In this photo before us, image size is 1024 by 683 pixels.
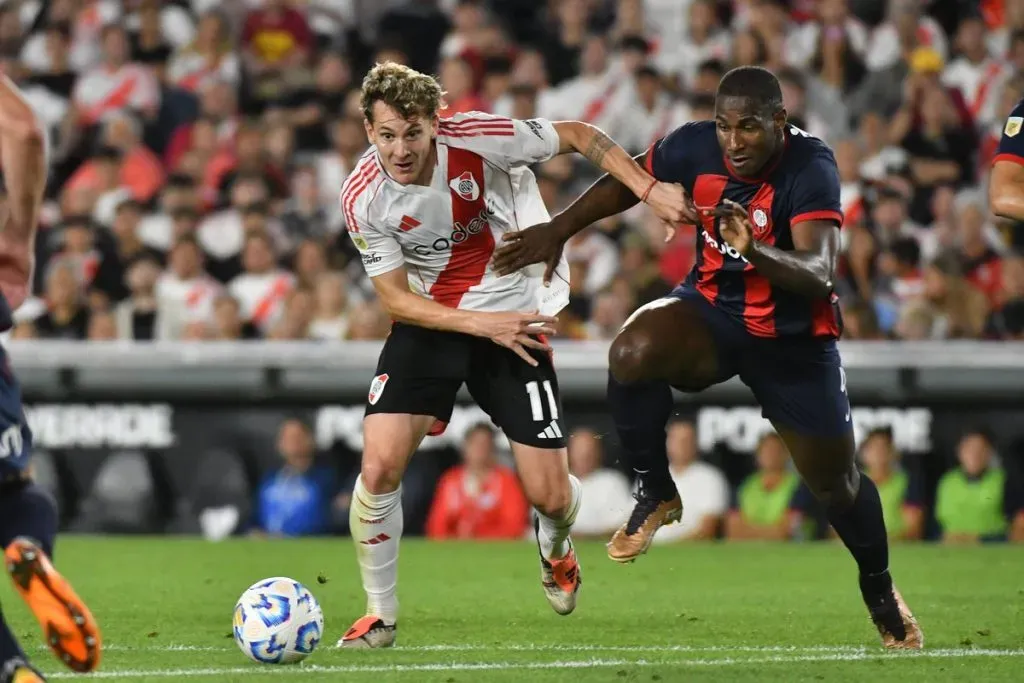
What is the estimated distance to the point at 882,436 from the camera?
1279 cm

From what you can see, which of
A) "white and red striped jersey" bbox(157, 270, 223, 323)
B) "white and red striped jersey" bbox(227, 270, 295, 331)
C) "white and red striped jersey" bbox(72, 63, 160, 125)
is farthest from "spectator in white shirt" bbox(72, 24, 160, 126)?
"white and red striped jersey" bbox(227, 270, 295, 331)

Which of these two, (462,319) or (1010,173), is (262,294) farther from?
(1010,173)

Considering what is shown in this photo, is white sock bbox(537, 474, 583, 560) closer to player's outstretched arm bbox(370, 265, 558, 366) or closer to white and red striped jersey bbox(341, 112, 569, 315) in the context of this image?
player's outstretched arm bbox(370, 265, 558, 366)

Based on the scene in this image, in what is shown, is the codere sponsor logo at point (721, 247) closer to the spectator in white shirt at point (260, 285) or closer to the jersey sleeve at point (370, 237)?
the jersey sleeve at point (370, 237)

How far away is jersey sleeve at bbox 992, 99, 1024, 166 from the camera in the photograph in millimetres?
7359

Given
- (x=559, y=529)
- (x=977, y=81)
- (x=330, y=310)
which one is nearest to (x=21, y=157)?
(x=559, y=529)

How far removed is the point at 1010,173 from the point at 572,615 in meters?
2.98

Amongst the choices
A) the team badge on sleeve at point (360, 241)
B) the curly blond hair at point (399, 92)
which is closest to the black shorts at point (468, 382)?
the team badge on sleeve at point (360, 241)

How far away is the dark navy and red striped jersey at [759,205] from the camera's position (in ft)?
22.6

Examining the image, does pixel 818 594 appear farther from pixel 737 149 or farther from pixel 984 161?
pixel 984 161

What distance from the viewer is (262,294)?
1450 cm

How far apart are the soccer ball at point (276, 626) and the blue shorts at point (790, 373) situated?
2.01 metres

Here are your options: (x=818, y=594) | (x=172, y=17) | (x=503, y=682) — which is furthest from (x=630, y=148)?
(x=503, y=682)

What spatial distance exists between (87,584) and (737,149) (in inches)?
204
